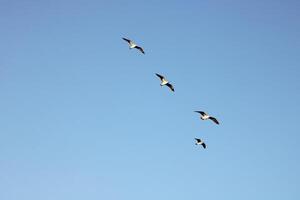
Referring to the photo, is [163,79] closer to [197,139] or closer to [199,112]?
[199,112]

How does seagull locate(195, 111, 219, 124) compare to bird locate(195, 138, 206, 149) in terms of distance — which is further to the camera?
bird locate(195, 138, 206, 149)

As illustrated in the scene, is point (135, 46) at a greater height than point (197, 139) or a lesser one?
greater

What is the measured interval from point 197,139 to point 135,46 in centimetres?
1843

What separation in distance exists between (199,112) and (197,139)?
30.5 feet

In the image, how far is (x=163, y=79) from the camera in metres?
83.1

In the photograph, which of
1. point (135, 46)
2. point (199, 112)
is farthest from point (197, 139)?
point (135, 46)

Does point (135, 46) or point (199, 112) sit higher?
point (135, 46)

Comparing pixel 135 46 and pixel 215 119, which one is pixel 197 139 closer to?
pixel 215 119

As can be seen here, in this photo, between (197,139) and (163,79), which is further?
(197,139)

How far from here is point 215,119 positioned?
269ft

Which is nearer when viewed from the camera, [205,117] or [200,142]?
[205,117]

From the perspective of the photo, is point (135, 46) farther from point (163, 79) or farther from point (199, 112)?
point (199, 112)

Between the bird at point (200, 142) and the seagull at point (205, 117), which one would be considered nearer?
the seagull at point (205, 117)

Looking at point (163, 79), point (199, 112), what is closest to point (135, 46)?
point (163, 79)
